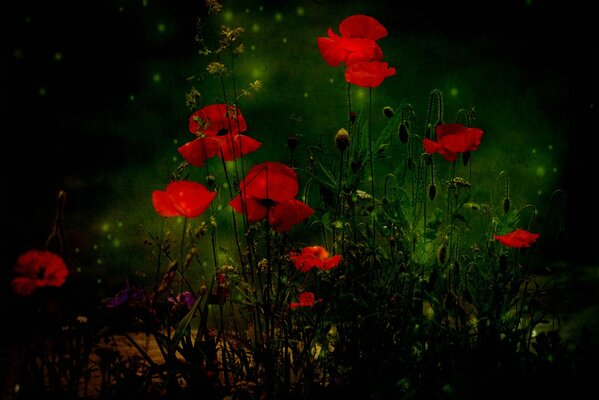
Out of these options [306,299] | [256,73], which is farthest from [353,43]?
[256,73]

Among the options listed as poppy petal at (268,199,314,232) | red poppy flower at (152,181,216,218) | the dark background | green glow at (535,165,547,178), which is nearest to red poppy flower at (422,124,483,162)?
poppy petal at (268,199,314,232)

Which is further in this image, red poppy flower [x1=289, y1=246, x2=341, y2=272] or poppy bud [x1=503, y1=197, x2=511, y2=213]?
poppy bud [x1=503, y1=197, x2=511, y2=213]

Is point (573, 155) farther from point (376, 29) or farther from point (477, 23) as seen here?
point (376, 29)

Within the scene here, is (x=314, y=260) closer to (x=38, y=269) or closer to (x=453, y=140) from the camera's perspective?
(x=453, y=140)

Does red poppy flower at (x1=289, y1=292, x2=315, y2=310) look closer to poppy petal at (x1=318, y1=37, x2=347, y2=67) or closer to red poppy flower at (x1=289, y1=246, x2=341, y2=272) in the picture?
red poppy flower at (x1=289, y1=246, x2=341, y2=272)

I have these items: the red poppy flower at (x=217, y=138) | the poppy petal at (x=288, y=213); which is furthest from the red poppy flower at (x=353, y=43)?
the poppy petal at (x=288, y=213)

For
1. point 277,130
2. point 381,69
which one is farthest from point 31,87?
point 381,69
